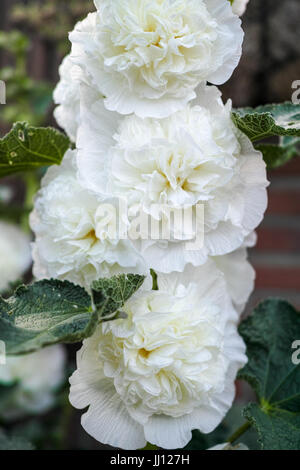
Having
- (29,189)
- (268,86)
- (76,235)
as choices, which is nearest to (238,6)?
(76,235)

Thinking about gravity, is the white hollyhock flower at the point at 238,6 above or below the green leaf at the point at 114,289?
above

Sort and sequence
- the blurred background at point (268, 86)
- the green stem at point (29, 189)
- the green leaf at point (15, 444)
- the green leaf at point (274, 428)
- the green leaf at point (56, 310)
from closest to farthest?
the green leaf at point (56, 310) → the green leaf at point (274, 428) → the green leaf at point (15, 444) → the green stem at point (29, 189) → the blurred background at point (268, 86)

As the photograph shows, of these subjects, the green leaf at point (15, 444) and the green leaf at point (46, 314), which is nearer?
the green leaf at point (46, 314)

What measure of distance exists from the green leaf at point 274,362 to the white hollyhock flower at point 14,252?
0.57 meters

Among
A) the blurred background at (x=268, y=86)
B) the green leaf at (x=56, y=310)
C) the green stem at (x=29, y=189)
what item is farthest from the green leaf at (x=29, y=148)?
the blurred background at (x=268, y=86)

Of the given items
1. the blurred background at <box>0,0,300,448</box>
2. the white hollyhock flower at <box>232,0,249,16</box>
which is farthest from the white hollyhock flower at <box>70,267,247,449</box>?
the blurred background at <box>0,0,300,448</box>

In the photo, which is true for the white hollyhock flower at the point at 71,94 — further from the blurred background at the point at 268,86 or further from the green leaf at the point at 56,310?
the blurred background at the point at 268,86

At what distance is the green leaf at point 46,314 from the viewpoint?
1.14 ft

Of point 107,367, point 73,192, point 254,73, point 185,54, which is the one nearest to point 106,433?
point 107,367

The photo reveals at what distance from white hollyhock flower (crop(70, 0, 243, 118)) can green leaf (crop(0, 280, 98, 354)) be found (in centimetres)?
14

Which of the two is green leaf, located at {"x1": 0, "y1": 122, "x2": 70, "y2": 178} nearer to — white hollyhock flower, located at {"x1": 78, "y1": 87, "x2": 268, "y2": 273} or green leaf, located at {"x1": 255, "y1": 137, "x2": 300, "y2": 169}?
white hollyhock flower, located at {"x1": 78, "y1": 87, "x2": 268, "y2": 273}

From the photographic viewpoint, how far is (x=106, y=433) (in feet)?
1.42

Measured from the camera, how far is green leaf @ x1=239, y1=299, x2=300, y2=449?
52 cm

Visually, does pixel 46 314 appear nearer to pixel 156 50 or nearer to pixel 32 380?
pixel 156 50
